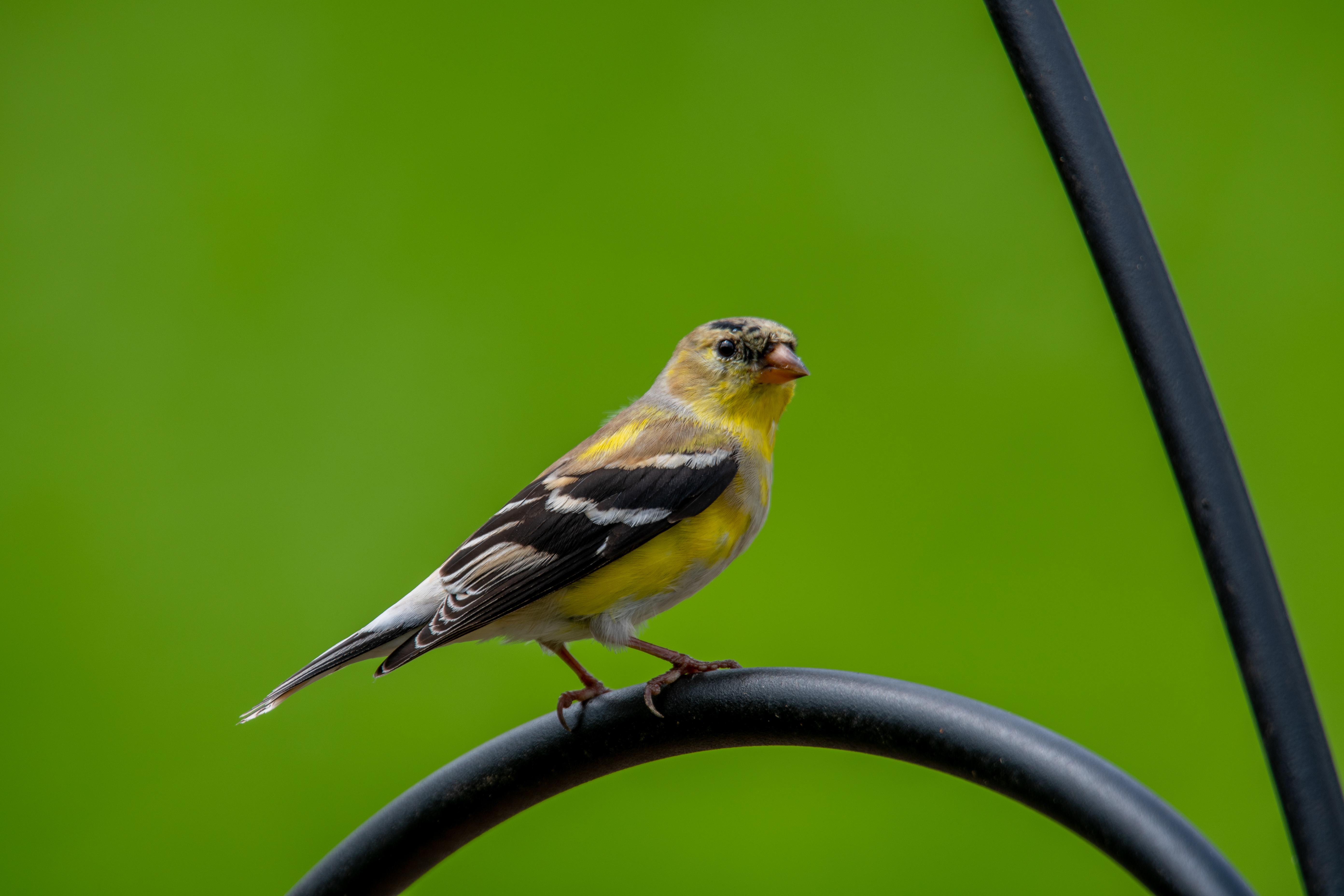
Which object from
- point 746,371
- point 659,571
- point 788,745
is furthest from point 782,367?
point 788,745

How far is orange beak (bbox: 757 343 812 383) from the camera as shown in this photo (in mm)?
1441

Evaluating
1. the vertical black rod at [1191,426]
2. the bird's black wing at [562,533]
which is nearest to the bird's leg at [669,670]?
the bird's black wing at [562,533]

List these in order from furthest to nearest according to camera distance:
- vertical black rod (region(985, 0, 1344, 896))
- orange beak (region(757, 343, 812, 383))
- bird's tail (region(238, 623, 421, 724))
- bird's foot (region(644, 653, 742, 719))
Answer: orange beak (region(757, 343, 812, 383)) → bird's tail (region(238, 623, 421, 724)) → bird's foot (region(644, 653, 742, 719)) → vertical black rod (region(985, 0, 1344, 896))

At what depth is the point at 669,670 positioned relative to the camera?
1.26 metres

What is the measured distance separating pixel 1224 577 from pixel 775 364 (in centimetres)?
80

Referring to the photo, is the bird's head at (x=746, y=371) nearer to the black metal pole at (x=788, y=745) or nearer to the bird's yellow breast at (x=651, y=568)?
the bird's yellow breast at (x=651, y=568)

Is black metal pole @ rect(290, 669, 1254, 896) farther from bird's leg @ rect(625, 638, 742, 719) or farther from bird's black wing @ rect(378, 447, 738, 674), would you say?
bird's black wing @ rect(378, 447, 738, 674)

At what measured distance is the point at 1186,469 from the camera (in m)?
0.75

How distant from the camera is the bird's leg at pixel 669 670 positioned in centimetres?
109

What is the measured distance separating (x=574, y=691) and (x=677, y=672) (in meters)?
0.19

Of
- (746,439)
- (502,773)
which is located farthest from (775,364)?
(502,773)

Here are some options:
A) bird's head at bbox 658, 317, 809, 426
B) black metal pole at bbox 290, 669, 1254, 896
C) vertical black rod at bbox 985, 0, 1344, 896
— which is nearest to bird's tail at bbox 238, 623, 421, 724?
black metal pole at bbox 290, 669, 1254, 896

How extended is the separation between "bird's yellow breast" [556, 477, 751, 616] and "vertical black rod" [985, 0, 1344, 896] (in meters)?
0.62

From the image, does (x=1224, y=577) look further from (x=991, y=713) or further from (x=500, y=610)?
(x=500, y=610)
